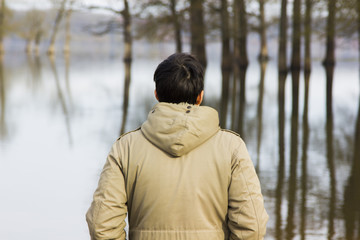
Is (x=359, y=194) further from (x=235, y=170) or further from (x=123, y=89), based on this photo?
(x=123, y=89)

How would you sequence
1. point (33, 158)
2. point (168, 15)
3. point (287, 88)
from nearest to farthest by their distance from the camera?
point (33, 158), point (287, 88), point (168, 15)

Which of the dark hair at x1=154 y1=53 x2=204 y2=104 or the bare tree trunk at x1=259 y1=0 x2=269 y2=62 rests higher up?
the bare tree trunk at x1=259 y1=0 x2=269 y2=62

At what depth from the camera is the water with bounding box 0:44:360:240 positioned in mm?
5102

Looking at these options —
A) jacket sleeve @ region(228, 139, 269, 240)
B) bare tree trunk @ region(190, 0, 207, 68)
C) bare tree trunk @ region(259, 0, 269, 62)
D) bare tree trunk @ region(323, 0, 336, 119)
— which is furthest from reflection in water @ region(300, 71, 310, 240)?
bare tree trunk @ region(259, 0, 269, 62)

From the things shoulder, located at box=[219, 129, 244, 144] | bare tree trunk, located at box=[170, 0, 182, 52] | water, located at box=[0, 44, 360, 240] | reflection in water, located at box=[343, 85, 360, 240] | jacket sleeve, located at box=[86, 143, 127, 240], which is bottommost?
reflection in water, located at box=[343, 85, 360, 240]

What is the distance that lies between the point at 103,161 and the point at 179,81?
580cm

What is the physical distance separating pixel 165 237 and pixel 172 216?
80mm

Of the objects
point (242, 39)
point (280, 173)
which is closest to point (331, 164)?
point (280, 173)

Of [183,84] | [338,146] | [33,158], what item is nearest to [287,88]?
[338,146]

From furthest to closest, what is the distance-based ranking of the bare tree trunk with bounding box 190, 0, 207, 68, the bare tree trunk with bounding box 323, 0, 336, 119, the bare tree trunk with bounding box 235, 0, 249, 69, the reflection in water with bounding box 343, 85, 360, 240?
the bare tree trunk with bounding box 235, 0, 249, 69, the bare tree trunk with bounding box 190, 0, 207, 68, the bare tree trunk with bounding box 323, 0, 336, 119, the reflection in water with bounding box 343, 85, 360, 240

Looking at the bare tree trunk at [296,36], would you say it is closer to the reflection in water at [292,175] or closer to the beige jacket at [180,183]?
the reflection in water at [292,175]

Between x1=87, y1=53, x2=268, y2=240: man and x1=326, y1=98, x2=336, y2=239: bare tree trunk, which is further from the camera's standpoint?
x1=326, y1=98, x2=336, y2=239: bare tree trunk

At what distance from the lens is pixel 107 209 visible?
213 centimetres

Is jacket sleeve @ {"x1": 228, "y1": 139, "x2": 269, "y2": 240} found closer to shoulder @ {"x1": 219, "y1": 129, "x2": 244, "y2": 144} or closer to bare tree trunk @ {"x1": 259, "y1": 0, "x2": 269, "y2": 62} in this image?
shoulder @ {"x1": 219, "y1": 129, "x2": 244, "y2": 144}
